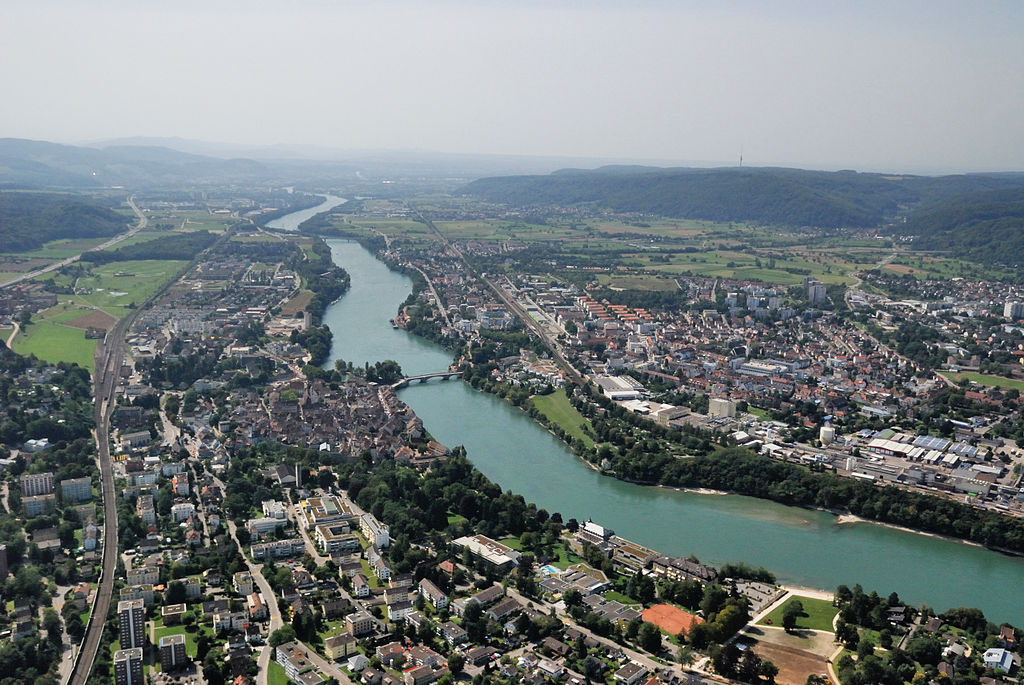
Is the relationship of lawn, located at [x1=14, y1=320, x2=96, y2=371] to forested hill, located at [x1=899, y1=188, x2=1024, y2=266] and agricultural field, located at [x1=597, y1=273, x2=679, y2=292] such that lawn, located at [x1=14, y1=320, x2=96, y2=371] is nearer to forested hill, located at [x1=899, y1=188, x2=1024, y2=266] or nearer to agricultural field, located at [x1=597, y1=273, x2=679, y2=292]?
agricultural field, located at [x1=597, y1=273, x2=679, y2=292]

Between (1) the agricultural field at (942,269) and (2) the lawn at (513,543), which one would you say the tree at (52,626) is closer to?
(2) the lawn at (513,543)

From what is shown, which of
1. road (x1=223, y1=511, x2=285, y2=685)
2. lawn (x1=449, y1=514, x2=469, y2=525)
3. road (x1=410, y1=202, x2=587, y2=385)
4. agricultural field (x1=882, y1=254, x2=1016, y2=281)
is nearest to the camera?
road (x1=223, y1=511, x2=285, y2=685)

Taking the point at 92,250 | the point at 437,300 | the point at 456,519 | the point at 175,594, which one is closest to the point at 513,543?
the point at 456,519

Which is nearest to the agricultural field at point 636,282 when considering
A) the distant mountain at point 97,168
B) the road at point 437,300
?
Result: the road at point 437,300

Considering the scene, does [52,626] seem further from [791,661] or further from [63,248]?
[63,248]

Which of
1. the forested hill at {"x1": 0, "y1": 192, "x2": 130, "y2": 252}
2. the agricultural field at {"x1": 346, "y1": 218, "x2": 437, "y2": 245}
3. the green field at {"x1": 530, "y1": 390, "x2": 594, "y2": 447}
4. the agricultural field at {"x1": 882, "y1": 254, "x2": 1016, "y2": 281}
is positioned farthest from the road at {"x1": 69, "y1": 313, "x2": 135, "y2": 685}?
the agricultural field at {"x1": 882, "y1": 254, "x2": 1016, "y2": 281}

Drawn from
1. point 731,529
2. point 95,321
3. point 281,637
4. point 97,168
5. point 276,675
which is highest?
point 97,168

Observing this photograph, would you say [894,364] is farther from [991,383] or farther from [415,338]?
[415,338]

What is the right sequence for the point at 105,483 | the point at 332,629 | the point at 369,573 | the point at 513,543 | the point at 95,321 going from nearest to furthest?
the point at 332,629
the point at 369,573
the point at 513,543
the point at 105,483
the point at 95,321
